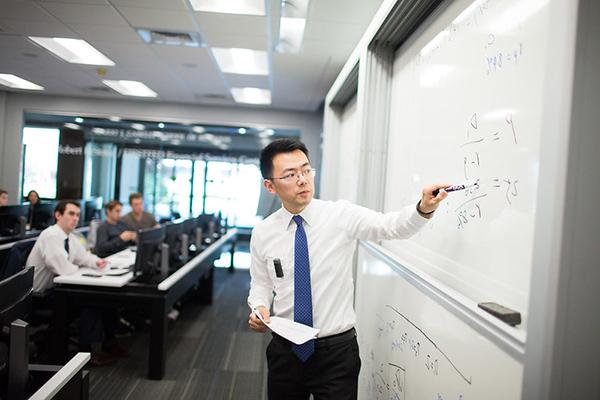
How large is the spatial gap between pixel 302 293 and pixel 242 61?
393 centimetres

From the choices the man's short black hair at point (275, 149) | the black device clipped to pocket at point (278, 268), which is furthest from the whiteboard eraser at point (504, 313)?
the man's short black hair at point (275, 149)

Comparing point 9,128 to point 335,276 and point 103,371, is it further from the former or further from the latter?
point 335,276

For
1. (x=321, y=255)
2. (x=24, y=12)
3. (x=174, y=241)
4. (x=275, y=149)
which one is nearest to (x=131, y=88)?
(x=24, y=12)

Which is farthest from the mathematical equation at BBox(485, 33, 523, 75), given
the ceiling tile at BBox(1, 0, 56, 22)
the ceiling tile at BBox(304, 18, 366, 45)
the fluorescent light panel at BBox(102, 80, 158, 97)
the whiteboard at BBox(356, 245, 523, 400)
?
the fluorescent light panel at BBox(102, 80, 158, 97)

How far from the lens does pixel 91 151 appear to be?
8.29 meters

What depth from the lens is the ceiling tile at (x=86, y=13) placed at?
3482 millimetres

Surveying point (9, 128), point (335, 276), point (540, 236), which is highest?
point (9, 128)

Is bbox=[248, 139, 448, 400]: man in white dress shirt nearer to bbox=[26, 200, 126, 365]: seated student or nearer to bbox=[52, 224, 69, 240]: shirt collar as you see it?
bbox=[26, 200, 126, 365]: seated student

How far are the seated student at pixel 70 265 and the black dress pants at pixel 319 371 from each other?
2.35m

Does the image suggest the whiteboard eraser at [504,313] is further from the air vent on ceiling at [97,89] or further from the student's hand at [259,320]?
the air vent on ceiling at [97,89]

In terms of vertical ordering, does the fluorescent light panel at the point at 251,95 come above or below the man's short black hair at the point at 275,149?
above

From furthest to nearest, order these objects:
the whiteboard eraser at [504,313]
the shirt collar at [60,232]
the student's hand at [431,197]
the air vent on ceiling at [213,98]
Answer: the air vent on ceiling at [213,98], the shirt collar at [60,232], the student's hand at [431,197], the whiteboard eraser at [504,313]

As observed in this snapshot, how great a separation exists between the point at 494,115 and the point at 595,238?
49cm

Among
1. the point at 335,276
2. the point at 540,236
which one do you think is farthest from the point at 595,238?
the point at 335,276
